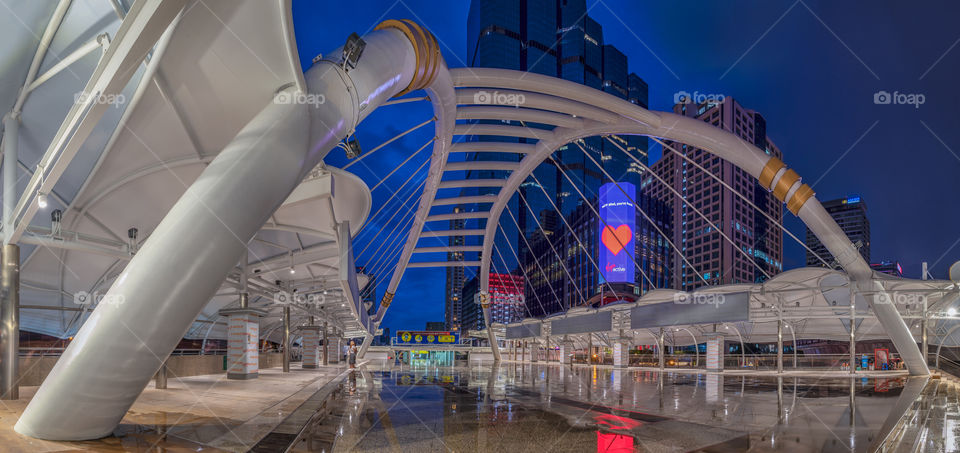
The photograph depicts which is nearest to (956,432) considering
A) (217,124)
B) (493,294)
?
(217,124)

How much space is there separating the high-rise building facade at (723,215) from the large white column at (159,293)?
127 metres

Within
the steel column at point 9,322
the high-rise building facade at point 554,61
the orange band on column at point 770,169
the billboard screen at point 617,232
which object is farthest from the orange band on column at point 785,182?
the high-rise building facade at point 554,61

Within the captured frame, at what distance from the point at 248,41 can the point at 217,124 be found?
5167 millimetres

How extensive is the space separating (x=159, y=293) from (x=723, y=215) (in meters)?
141

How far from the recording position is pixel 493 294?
172 metres

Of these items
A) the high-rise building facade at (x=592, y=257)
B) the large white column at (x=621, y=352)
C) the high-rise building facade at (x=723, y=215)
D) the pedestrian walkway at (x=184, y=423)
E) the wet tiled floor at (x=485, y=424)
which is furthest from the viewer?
the high-rise building facade at (x=723, y=215)

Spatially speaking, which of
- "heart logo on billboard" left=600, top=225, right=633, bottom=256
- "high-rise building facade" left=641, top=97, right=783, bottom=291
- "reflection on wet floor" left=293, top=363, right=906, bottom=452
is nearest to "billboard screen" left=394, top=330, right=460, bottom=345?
"heart logo on billboard" left=600, top=225, right=633, bottom=256

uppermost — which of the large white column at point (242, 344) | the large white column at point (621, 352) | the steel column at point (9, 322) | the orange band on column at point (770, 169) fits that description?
the orange band on column at point (770, 169)

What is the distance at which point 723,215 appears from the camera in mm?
128625

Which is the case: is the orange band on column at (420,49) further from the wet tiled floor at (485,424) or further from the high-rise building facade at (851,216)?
the high-rise building facade at (851,216)

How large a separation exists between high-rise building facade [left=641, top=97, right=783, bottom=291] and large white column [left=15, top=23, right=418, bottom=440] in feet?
417

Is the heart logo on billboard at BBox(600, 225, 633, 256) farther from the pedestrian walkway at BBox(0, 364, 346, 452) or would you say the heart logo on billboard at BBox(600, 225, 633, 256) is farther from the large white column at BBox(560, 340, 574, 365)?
the pedestrian walkway at BBox(0, 364, 346, 452)

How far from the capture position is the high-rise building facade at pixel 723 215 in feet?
411

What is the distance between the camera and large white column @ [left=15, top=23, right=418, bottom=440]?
4.73m
